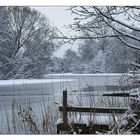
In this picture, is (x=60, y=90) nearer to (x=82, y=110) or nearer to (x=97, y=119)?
(x=82, y=110)

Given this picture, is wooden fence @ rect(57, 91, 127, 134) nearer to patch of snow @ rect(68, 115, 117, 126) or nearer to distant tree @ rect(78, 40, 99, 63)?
patch of snow @ rect(68, 115, 117, 126)

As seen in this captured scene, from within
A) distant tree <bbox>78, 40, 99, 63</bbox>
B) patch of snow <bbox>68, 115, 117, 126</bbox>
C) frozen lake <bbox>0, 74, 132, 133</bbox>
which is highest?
distant tree <bbox>78, 40, 99, 63</bbox>

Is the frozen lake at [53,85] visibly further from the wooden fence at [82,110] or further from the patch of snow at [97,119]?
the patch of snow at [97,119]

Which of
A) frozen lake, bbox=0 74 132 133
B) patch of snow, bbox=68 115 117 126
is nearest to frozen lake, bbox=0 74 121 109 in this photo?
frozen lake, bbox=0 74 132 133

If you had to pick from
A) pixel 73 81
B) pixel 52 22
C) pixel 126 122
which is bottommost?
pixel 126 122

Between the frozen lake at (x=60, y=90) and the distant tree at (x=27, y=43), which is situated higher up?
the distant tree at (x=27, y=43)

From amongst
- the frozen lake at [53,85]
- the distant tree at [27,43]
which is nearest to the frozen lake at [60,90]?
the frozen lake at [53,85]

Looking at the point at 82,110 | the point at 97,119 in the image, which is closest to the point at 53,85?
the point at 82,110

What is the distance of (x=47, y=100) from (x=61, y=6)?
1123mm

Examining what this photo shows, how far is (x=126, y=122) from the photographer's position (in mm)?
3391

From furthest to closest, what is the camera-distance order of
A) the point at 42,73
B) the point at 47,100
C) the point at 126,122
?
the point at 47,100 → the point at 42,73 → the point at 126,122

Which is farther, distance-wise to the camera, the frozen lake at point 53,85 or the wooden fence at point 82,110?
the frozen lake at point 53,85
